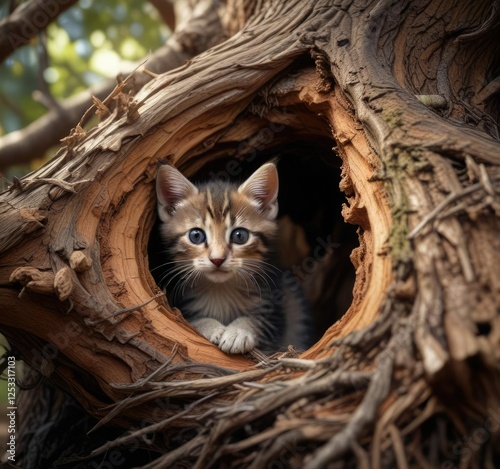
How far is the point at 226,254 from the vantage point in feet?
9.02

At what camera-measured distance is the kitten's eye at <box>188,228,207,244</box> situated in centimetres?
292

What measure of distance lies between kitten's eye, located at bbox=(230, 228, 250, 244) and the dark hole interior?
0.70 meters

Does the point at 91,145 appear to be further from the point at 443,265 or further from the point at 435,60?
the point at 435,60

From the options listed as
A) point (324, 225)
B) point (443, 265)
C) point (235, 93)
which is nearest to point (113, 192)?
point (235, 93)

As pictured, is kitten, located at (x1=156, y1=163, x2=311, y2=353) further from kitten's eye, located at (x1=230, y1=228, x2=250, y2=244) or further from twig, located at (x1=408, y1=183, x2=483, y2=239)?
twig, located at (x1=408, y1=183, x2=483, y2=239)

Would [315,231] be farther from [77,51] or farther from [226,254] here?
[77,51]

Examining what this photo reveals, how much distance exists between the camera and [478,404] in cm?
143

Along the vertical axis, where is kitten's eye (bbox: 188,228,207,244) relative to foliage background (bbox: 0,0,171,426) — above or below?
below

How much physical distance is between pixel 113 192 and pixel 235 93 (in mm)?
863

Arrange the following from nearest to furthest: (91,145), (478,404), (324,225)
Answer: (478,404) < (91,145) < (324,225)

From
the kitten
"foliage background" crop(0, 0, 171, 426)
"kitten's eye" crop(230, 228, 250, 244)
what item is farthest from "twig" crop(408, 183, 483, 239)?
"foliage background" crop(0, 0, 171, 426)

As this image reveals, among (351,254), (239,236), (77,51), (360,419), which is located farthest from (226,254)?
(77,51)

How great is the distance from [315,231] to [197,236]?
1.64 metres

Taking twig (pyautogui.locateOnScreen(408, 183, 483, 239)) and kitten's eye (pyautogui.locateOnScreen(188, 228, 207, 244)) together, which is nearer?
twig (pyautogui.locateOnScreen(408, 183, 483, 239))
